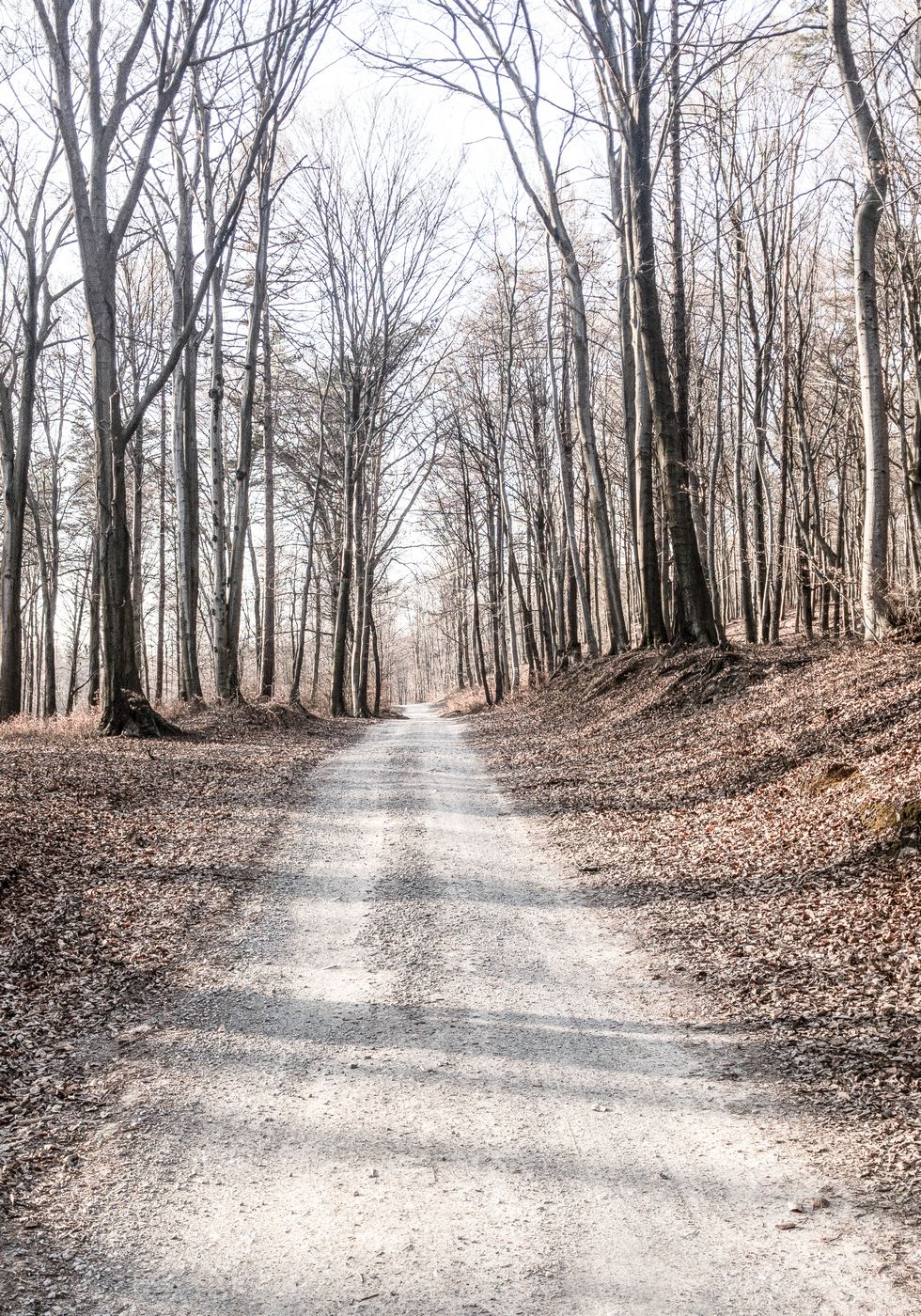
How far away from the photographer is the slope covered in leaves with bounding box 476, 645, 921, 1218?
3850mm

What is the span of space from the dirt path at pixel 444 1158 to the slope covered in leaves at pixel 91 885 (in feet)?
1.20

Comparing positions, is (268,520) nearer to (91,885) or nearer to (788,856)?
(91,885)

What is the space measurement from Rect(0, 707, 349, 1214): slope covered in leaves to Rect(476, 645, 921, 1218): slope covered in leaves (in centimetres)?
300

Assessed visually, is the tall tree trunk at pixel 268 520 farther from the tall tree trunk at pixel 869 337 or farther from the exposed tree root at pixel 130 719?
the tall tree trunk at pixel 869 337

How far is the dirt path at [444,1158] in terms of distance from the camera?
2609 millimetres

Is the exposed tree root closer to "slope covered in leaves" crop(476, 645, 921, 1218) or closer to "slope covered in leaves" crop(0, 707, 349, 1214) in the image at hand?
"slope covered in leaves" crop(0, 707, 349, 1214)

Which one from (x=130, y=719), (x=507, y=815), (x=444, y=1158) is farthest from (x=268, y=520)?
(x=444, y=1158)

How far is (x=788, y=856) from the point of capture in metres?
6.48

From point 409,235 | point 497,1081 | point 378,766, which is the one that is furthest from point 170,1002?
point 409,235

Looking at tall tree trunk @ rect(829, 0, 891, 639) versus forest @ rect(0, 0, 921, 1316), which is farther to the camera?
tall tree trunk @ rect(829, 0, 891, 639)

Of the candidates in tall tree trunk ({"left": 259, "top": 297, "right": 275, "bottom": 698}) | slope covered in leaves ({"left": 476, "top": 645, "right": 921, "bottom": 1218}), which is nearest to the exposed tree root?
slope covered in leaves ({"left": 476, "top": 645, "right": 921, "bottom": 1218})

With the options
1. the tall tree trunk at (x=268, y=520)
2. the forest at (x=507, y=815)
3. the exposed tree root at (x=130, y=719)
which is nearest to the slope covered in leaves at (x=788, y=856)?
the forest at (x=507, y=815)

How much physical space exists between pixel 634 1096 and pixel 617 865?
357 cm

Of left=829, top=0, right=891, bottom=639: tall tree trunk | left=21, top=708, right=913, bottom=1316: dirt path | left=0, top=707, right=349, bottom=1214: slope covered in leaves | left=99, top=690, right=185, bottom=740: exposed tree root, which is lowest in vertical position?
left=21, top=708, right=913, bottom=1316: dirt path
